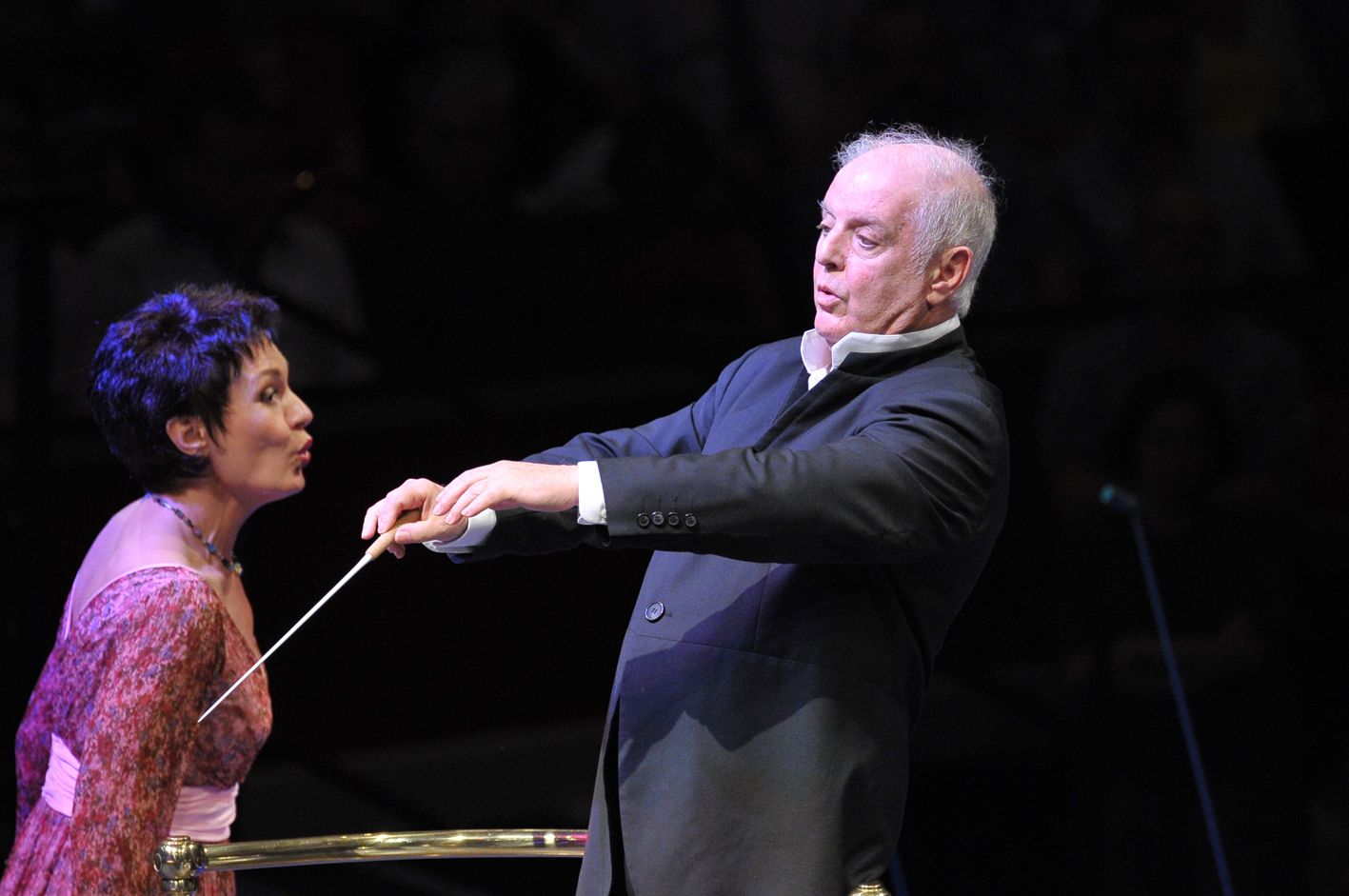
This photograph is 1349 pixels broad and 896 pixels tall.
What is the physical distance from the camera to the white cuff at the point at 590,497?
1.27 metres

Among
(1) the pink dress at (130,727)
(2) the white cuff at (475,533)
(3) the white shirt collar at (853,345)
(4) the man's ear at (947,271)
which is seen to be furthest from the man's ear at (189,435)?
(4) the man's ear at (947,271)

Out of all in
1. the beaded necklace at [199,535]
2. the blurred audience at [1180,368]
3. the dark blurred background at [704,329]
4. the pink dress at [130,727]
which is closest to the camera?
the pink dress at [130,727]

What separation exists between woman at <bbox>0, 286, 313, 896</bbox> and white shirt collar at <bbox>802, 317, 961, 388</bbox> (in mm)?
752

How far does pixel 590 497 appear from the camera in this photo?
1.28 m

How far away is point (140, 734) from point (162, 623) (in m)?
0.13

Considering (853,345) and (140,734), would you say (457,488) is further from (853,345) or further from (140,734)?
(140,734)

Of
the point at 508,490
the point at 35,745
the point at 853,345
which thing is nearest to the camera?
the point at 508,490

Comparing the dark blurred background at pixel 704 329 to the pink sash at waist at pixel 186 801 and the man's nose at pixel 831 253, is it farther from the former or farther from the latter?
the man's nose at pixel 831 253

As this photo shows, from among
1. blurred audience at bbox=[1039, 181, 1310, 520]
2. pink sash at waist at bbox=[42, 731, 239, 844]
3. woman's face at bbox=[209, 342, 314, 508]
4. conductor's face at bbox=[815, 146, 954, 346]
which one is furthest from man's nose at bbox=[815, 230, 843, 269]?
blurred audience at bbox=[1039, 181, 1310, 520]

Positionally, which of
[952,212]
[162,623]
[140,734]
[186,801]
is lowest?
[186,801]

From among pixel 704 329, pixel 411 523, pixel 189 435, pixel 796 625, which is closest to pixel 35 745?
pixel 189 435

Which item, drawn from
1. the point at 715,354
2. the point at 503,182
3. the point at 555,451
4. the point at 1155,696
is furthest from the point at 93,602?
the point at 1155,696

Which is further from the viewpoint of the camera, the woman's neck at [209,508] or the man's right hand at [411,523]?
the woman's neck at [209,508]

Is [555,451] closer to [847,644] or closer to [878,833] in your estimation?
[847,644]
